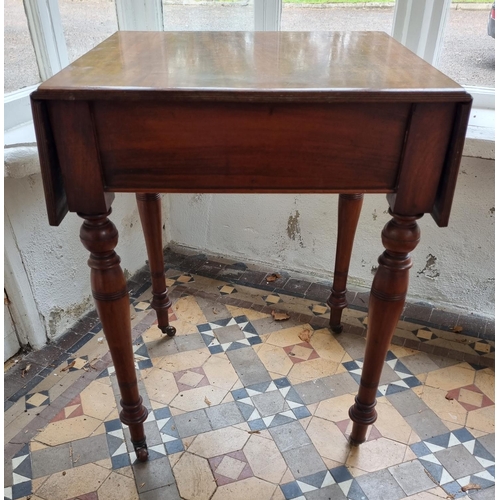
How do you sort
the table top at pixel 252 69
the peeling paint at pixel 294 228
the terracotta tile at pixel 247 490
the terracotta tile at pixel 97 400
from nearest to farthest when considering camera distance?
the table top at pixel 252 69
the terracotta tile at pixel 247 490
the terracotta tile at pixel 97 400
the peeling paint at pixel 294 228

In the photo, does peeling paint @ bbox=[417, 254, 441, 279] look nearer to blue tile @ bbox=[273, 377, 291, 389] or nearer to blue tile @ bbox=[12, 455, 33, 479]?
blue tile @ bbox=[273, 377, 291, 389]

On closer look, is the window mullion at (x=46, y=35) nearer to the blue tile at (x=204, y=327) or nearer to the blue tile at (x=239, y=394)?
the blue tile at (x=204, y=327)

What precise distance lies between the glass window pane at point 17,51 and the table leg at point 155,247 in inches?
19.9

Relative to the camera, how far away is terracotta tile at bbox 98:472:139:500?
3.63 feet

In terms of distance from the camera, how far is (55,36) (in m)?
1.46

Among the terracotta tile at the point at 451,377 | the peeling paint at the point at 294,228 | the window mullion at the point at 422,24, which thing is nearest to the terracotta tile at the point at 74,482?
the terracotta tile at the point at 451,377

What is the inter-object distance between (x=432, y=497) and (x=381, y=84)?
88 cm

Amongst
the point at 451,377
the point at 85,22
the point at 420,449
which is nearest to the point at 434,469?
the point at 420,449

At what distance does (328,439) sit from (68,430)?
645mm

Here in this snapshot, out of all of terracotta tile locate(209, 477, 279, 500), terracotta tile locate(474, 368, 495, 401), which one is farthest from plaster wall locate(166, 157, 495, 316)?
terracotta tile locate(209, 477, 279, 500)

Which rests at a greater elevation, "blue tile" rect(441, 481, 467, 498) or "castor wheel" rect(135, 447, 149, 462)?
"castor wheel" rect(135, 447, 149, 462)

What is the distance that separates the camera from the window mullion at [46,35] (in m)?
1.39

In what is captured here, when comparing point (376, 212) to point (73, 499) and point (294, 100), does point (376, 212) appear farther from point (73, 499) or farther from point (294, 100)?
point (73, 499)

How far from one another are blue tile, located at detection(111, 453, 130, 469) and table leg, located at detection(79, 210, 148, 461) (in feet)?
0.14
